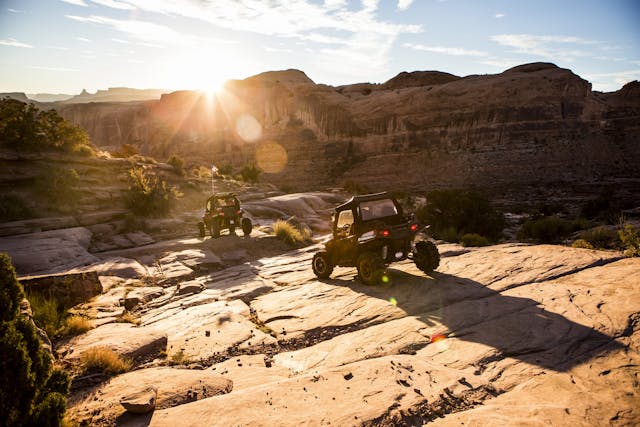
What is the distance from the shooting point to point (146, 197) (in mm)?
19297

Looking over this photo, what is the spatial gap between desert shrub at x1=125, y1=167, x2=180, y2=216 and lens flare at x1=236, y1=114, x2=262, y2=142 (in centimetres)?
6178

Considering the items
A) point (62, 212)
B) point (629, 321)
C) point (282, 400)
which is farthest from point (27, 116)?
point (629, 321)

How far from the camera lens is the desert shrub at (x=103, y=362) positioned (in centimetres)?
513

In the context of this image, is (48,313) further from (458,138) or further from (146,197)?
(458,138)

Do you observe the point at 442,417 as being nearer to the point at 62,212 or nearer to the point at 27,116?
the point at 62,212

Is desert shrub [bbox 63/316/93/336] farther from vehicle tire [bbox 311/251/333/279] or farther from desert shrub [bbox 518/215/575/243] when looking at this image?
desert shrub [bbox 518/215/575/243]

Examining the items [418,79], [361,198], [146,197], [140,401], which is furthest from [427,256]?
[418,79]

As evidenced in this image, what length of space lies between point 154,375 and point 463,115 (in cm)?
6542

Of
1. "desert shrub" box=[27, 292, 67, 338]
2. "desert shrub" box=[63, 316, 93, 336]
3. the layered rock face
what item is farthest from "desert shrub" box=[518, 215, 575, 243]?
the layered rock face

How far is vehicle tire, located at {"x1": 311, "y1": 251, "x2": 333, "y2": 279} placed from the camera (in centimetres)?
974

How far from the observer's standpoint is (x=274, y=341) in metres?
6.28

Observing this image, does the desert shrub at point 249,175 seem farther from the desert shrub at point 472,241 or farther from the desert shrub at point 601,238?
the desert shrub at point 601,238

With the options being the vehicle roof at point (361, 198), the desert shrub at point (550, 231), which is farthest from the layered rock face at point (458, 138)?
the vehicle roof at point (361, 198)

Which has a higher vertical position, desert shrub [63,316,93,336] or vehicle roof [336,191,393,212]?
vehicle roof [336,191,393,212]
